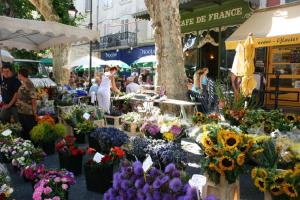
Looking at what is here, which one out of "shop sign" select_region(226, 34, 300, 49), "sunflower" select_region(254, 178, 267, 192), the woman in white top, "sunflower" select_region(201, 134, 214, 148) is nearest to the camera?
"sunflower" select_region(254, 178, 267, 192)

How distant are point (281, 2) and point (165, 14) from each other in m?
4.50

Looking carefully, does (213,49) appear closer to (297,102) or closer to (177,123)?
(297,102)

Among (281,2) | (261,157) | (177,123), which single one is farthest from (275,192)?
(281,2)

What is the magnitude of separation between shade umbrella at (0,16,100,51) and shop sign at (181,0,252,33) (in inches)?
257

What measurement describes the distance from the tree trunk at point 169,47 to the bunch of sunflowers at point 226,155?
18.2ft

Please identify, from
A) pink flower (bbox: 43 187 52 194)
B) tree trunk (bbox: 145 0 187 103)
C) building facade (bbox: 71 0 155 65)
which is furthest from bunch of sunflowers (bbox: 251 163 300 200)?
building facade (bbox: 71 0 155 65)

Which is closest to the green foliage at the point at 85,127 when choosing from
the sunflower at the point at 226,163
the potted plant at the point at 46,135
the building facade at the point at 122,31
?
the potted plant at the point at 46,135

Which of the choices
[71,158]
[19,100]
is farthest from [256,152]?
[19,100]

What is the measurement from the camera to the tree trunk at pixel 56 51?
14.3m

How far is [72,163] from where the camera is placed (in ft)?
16.5

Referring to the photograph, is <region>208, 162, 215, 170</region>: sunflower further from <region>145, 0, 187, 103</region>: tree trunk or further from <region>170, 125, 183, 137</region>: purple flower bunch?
<region>145, 0, 187, 103</region>: tree trunk

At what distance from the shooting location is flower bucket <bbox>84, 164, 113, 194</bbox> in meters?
4.37

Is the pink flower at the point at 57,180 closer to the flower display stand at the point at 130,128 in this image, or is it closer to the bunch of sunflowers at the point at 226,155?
the bunch of sunflowers at the point at 226,155

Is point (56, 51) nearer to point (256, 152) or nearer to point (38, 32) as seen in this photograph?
point (38, 32)
